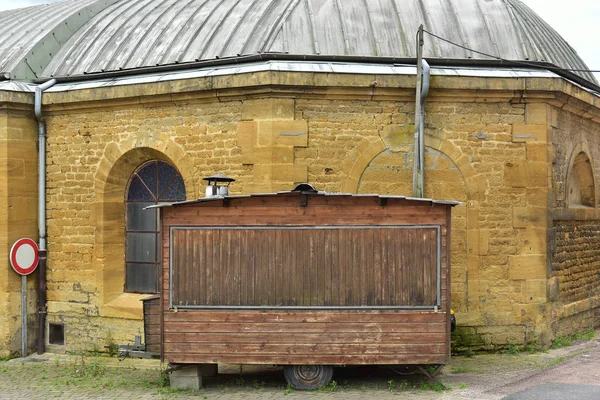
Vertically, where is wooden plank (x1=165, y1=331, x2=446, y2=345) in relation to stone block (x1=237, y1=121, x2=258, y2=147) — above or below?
below

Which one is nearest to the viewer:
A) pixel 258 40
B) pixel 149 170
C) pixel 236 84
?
pixel 236 84

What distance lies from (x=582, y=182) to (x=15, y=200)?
400 inches

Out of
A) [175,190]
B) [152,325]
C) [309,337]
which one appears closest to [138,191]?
[175,190]

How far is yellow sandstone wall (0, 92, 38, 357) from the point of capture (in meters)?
11.8

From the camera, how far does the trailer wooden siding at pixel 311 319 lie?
8.73 m

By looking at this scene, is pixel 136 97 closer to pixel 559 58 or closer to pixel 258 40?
pixel 258 40

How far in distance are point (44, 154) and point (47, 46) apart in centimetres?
228

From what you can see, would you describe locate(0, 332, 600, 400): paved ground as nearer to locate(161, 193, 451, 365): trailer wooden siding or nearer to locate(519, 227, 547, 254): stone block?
locate(161, 193, 451, 365): trailer wooden siding

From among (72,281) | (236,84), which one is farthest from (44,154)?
(236,84)

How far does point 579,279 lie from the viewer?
1241 cm

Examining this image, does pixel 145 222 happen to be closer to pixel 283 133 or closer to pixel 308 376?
pixel 283 133

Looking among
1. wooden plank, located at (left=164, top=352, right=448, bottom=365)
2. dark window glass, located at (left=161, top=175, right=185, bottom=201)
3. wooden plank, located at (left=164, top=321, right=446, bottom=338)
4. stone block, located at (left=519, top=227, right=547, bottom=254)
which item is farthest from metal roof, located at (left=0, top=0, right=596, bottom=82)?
wooden plank, located at (left=164, top=352, right=448, bottom=365)

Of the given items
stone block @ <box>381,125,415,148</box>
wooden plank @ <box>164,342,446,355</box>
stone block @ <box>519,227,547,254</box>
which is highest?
stone block @ <box>381,125,415,148</box>

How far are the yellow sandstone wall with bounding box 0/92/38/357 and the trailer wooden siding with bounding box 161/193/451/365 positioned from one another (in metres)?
4.27
